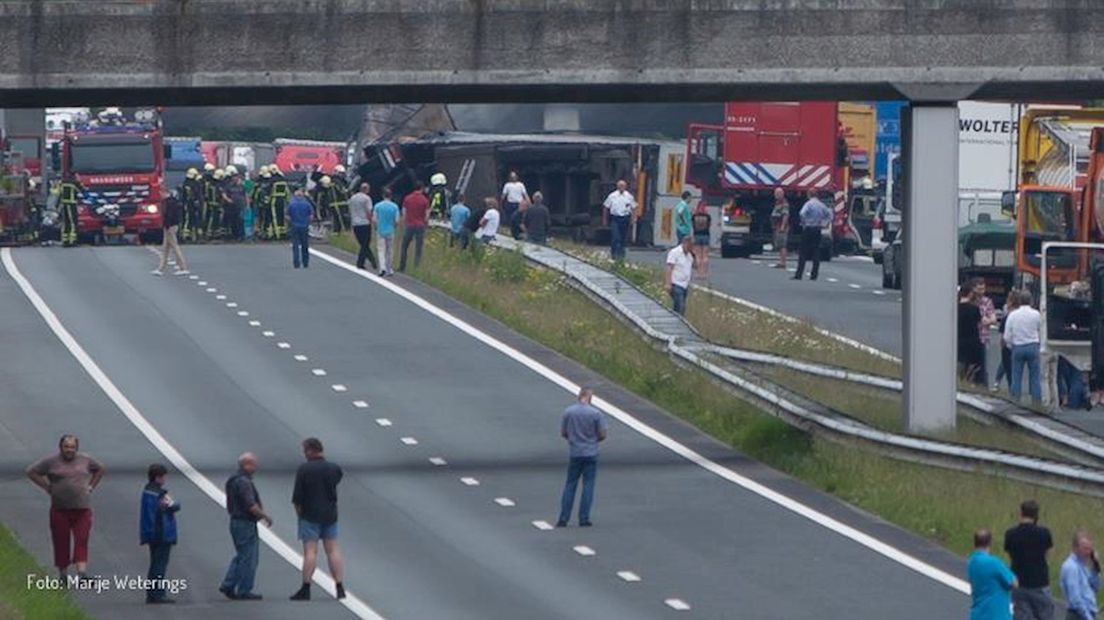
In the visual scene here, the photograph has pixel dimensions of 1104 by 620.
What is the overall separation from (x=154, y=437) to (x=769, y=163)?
90.5 feet

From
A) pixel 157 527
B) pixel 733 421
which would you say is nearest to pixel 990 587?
pixel 157 527

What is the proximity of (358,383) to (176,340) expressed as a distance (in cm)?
437

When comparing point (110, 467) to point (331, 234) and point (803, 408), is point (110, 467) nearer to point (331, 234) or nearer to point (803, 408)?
point (803, 408)

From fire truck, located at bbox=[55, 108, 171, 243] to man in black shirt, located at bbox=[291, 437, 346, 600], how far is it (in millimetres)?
37497

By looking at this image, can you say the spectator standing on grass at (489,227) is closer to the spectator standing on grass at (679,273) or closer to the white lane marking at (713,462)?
the white lane marking at (713,462)

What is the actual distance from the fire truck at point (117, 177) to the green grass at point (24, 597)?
3614cm

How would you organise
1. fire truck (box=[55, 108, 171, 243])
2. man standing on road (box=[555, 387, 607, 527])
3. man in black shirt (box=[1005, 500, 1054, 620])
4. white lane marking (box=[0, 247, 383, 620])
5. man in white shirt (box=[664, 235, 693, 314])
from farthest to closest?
fire truck (box=[55, 108, 171, 243])
man in white shirt (box=[664, 235, 693, 314])
man standing on road (box=[555, 387, 607, 527])
white lane marking (box=[0, 247, 383, 620])
man in black shirt (box=[1005, 500, 1054, 620])

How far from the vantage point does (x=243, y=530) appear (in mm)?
19234

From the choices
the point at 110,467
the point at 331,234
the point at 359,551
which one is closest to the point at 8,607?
the point at 359,551

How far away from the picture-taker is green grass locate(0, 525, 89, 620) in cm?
1780

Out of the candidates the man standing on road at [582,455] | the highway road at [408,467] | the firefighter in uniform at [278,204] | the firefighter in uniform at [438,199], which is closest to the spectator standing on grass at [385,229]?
the highway road at [408,467]

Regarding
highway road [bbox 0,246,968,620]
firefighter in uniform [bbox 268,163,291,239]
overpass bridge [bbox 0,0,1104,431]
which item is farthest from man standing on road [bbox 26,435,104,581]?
firefighter in uniform [bbox 268,163,291,239]

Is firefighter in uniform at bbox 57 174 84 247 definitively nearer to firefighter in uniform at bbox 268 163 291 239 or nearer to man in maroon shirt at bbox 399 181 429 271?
firefighter in uniform at bbox 268 163 291 239

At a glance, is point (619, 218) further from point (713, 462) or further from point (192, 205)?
point (713, 462)
